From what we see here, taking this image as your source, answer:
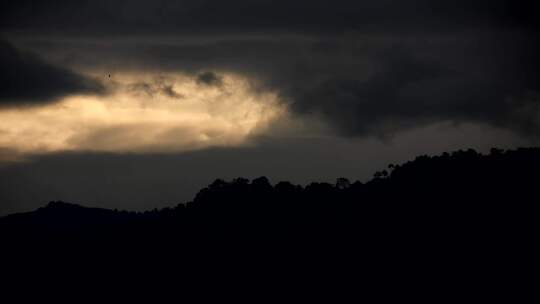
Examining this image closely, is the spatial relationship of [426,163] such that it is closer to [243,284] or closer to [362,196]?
[362,196]

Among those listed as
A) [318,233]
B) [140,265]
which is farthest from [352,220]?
[140,265]

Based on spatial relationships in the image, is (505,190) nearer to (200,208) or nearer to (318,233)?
(318,233)

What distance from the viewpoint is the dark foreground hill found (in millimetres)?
106000

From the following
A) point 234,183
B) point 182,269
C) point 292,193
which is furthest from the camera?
point 234,183

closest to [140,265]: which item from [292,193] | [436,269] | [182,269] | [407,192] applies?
[182,269]

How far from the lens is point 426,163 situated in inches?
5940

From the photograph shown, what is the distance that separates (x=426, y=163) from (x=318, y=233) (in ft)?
103

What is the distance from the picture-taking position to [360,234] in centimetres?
12569

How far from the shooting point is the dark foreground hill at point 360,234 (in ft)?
348

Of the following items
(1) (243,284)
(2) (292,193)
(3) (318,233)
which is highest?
(2) (292,193)

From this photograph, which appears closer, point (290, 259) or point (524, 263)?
point (524, 263)

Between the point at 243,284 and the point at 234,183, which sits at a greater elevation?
the point at 234,183

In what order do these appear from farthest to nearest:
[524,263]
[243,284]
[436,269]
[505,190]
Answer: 1. [243,284]
2. [505,190]
3. [436,269]
4. [524,263]

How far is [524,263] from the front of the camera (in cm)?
9931
